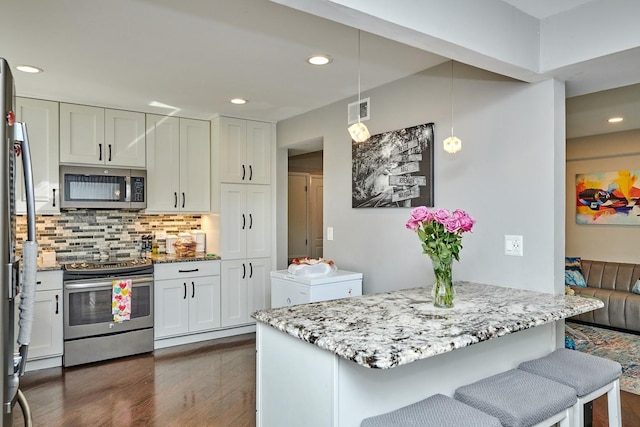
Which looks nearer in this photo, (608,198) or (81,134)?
(81,134)

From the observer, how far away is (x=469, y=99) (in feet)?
9.59

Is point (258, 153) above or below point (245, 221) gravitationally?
above

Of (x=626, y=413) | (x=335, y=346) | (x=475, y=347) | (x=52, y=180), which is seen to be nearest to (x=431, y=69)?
(x=475, y=347)

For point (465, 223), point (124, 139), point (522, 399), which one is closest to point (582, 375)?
point (522, 399)

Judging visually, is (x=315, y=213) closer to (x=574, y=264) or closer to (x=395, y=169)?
(x=395, y=169)

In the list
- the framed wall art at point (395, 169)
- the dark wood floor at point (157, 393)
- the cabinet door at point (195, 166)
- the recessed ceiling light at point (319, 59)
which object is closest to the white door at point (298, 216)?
the cabinet door at point (195, 166)

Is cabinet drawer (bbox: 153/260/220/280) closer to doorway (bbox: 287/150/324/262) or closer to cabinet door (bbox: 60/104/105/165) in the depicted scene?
cabinet door (bbox: 60/104/105/165)

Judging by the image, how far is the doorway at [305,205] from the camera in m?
6.50

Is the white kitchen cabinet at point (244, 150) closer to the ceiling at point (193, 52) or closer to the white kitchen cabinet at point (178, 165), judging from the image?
the white kitchen cabinet at point (178, 165)

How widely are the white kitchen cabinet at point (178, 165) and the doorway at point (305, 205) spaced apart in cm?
186

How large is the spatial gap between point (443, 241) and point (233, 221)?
308 cm

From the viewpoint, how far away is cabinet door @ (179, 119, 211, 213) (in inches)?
184

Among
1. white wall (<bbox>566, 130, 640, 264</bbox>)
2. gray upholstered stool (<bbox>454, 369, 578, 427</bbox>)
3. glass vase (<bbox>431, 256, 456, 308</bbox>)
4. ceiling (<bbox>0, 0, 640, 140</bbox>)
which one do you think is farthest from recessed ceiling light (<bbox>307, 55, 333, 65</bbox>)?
white wall (<bbox>566, 130, 640, 264</bbox>)

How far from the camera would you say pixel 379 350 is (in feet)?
4.68
